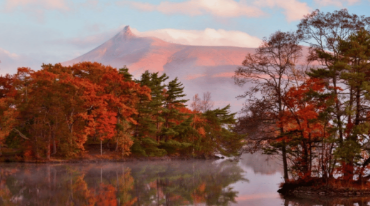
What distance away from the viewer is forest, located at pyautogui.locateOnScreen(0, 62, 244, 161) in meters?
42.0

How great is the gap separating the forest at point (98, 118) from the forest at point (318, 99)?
17.0 metres

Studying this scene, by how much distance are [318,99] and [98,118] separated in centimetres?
3012

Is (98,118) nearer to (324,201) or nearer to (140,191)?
(140,191)

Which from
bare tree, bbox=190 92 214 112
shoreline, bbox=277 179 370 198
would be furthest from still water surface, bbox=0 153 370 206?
bare tree, bbox=190 92 214 112

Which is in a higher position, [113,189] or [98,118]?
[98,118]

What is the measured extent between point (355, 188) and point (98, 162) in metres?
30.1

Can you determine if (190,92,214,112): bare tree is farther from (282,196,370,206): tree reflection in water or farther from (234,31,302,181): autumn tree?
(282,196,370,206): tree reflection in water

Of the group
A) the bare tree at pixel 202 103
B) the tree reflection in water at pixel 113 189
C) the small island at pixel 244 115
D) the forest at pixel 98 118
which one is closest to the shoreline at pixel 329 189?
the small island at pixel 244 115

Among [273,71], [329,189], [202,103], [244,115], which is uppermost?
[202,103]

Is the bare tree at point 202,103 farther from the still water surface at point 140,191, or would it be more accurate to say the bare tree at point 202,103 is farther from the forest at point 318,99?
the forest at point 318,99

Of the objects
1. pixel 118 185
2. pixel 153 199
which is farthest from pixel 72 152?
pixel 153 199

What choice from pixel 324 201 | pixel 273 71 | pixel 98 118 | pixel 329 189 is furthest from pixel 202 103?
pixel 324 201

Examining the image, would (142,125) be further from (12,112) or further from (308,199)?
(308,199)

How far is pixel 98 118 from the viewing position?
45.1m
